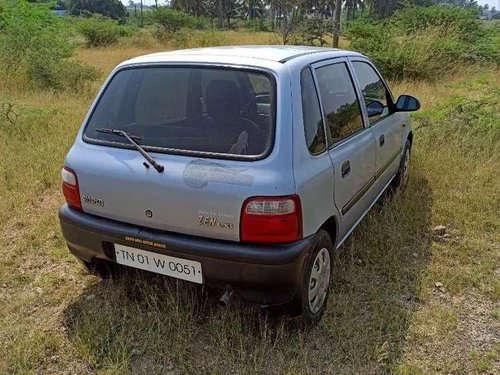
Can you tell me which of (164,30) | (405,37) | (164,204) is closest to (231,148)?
(164,204)

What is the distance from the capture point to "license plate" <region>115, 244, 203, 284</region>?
214cm

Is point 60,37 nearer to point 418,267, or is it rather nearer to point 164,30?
point 418,267

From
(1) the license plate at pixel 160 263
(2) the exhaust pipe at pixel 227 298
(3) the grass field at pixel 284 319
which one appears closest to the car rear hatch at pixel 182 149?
(1) the license plate at pixel 160 263

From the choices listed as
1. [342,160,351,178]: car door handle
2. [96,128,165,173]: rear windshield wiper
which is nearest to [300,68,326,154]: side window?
[342,160,351,178]: car door handle

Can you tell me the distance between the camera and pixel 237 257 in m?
2.01

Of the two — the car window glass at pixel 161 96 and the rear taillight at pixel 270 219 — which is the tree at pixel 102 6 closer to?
the car window glass at pixel 161 96

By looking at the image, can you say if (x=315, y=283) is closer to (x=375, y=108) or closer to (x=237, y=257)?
(x=237, y=257)

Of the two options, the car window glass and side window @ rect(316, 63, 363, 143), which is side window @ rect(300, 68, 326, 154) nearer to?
side window @ rect(316, 63, 363, 143)

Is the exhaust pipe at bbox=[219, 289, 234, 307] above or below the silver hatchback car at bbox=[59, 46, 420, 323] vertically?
below

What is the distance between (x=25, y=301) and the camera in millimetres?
2748

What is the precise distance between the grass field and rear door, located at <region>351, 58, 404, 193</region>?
0.46 meters

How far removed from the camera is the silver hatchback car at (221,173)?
6.61ft

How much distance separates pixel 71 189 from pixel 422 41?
1159 cm

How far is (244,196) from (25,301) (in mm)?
1775
